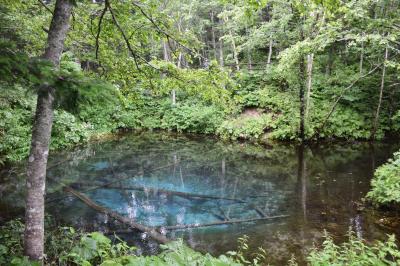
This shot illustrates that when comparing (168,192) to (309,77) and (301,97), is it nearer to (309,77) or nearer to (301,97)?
(301,97)

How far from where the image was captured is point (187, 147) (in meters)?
17.9

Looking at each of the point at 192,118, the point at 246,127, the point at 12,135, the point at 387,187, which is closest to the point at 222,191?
the point at 387,187

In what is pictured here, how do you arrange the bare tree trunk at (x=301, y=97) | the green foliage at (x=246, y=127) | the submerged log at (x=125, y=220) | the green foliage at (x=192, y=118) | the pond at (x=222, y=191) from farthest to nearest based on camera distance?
the green foliage at (x=192, y=118) → the green foliage at (x=246, y=127) → the bare tree trunk at (x=301, y=97) → the pond at (x=222, y=191) → the submerged log at (x=125, y=220)

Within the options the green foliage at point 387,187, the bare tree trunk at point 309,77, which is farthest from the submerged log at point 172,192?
the bare tree trunk at point 309,77

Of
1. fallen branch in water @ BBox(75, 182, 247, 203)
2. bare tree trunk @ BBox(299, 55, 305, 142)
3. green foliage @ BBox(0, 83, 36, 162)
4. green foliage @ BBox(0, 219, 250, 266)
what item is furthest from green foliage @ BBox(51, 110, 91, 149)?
bare tree trunk @ BBox(299, 55, 305, 142)

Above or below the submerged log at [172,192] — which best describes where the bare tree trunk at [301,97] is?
above

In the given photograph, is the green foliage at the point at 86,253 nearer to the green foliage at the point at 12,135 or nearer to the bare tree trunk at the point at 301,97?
the green foliage at the point at 12,135

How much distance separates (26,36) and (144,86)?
334 cm

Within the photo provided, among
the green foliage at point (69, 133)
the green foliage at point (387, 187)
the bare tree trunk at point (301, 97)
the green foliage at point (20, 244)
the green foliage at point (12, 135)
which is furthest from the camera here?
the bare tree trunk at point (301, 97)

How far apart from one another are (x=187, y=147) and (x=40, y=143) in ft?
45.7

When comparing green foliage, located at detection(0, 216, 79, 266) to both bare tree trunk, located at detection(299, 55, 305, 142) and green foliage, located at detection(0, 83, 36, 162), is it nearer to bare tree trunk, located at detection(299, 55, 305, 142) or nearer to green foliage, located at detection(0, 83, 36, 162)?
green foliage, located at detection(0, 83, 36, 162)

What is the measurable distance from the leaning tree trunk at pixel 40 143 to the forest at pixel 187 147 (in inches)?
0.6

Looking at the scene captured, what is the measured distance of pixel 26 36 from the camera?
7594 mm

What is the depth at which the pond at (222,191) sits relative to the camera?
7.69m
